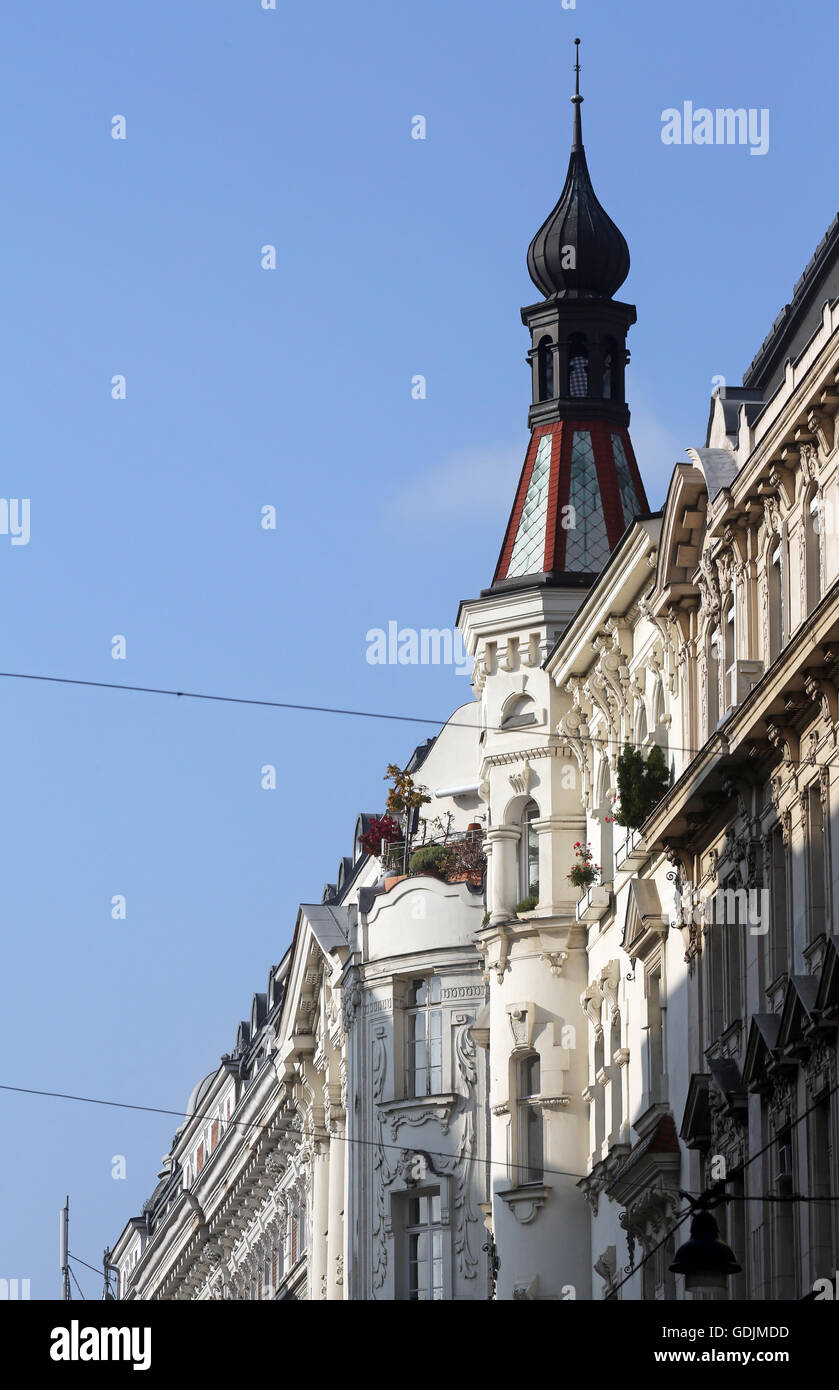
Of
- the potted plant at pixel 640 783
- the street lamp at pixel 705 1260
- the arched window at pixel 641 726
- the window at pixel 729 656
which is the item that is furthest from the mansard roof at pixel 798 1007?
the arched window at pixel 641 726

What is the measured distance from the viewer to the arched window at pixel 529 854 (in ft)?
176

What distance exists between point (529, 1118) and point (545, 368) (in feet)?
45.7

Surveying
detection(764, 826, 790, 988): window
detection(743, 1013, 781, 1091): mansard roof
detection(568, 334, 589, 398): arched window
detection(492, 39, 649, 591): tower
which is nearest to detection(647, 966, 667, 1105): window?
detection(743, 1013, 781, 1091): mansard roof

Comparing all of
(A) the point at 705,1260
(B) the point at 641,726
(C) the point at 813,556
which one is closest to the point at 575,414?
(B) the point at 641,726

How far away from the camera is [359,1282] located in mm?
59625

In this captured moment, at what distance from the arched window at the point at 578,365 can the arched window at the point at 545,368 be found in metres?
0.38

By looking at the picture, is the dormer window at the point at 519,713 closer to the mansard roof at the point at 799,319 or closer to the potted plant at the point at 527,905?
the potted plant at the point at 527,905

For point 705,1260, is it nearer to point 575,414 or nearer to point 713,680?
point 713,680

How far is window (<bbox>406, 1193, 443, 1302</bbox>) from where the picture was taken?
5766 cm

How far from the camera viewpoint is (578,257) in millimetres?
57094

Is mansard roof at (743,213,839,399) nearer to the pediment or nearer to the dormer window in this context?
the pediment

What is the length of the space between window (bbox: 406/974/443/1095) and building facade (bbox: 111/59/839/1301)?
0.26ft
